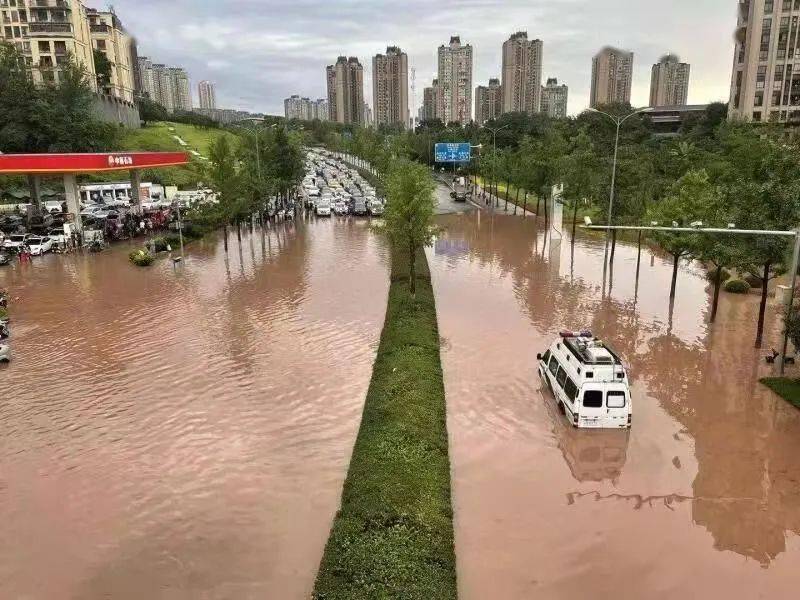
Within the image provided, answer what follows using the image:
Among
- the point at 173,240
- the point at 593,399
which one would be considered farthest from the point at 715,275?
the point at 173,240

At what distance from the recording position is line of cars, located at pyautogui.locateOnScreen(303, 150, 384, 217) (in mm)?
57281

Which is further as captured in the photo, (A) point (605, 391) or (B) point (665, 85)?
(B) point (665, 85)

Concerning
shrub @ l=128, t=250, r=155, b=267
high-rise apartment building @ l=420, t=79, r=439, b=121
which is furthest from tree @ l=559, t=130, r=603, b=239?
high-rise apartment building @ l=420, t=79, r=439, b=121

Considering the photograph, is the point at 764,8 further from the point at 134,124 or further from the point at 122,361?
the point at 134,124

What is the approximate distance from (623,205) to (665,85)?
141062 millimetres

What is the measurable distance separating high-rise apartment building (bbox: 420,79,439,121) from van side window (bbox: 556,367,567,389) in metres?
158

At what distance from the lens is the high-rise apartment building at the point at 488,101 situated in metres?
169

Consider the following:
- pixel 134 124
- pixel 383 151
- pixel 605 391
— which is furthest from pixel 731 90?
pixel 134 124

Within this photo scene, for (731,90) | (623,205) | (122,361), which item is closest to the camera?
(122,361)

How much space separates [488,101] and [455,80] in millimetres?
17824

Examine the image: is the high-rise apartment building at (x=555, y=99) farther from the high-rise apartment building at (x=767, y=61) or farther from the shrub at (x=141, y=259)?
the shrub at (x=141, y=259)

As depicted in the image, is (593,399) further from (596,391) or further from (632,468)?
(632,468)

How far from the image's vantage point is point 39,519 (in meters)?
11.6

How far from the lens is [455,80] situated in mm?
157500
